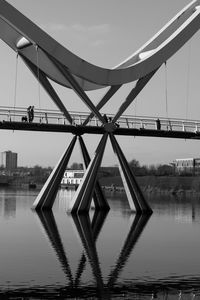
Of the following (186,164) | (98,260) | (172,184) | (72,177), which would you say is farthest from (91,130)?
(186,164)

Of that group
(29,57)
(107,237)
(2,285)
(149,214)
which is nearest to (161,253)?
(107,237)

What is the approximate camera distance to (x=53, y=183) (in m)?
37.7

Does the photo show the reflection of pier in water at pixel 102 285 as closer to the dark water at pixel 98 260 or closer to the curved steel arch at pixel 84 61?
the dark water at pixel 98 260

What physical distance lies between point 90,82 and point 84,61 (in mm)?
2309

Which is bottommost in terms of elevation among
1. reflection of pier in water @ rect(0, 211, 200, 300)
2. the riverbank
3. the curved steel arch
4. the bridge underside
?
reflection of pier in water @ rect(0, 211, 200, 300)

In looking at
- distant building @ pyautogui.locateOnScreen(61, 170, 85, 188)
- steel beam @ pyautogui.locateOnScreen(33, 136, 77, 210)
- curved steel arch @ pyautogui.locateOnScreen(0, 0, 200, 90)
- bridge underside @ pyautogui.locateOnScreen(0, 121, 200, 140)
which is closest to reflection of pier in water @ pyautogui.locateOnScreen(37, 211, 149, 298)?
steel beam @ pyautogui.locateOnScreen(33, 136, 77, 210)

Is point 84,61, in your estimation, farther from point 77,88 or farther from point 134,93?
point 134,93

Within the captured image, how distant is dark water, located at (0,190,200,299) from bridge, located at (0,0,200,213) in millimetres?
6049

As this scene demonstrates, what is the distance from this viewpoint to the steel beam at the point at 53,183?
124 feet

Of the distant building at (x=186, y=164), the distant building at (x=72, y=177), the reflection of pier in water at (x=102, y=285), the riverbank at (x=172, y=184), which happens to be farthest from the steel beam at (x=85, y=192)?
the distant building at (x=186, y=164)

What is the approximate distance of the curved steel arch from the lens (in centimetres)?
3253

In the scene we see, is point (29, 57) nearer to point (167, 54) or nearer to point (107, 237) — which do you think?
point (167, 54)

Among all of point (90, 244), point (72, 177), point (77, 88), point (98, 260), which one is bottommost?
point (98, 260)

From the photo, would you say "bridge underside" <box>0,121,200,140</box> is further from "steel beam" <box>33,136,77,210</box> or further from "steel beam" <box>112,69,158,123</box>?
"steel beam" <box>33,136,77,210</box>
